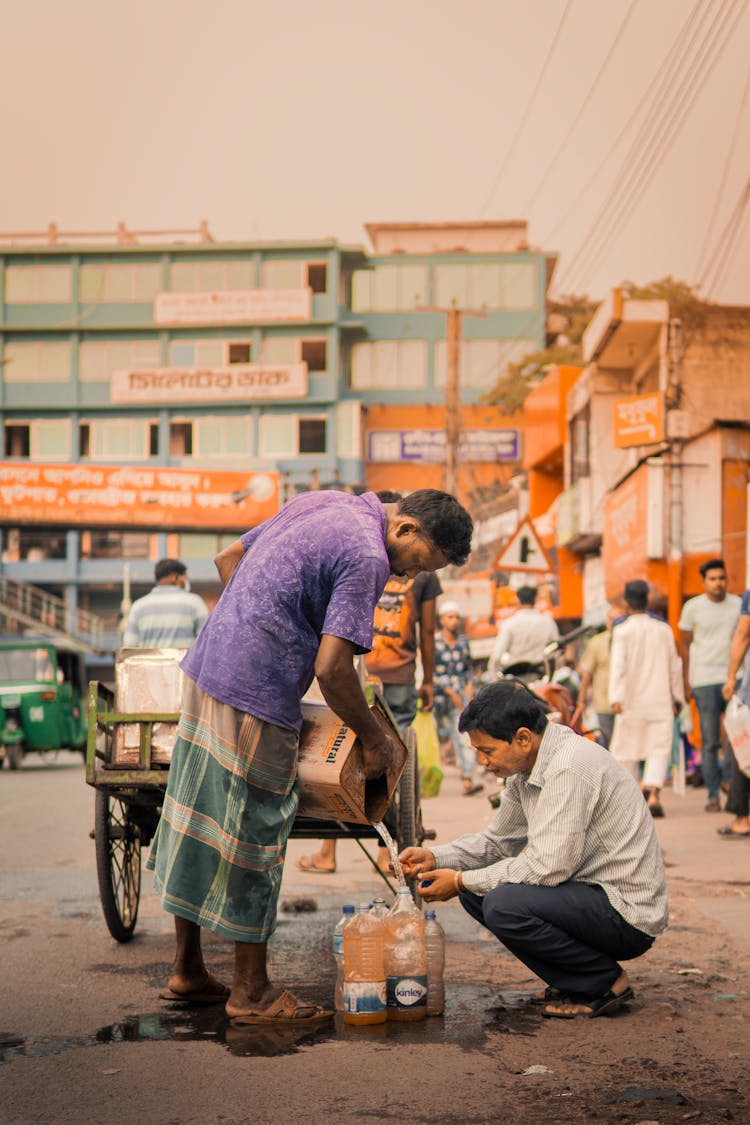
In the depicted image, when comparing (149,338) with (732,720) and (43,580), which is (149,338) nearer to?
(43,580)

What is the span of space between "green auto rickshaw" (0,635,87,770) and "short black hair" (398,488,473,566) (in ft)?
57.7

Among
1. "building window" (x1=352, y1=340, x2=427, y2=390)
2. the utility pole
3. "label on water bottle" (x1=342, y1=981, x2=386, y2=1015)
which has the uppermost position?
"building window" (x1=352, y1=340, x2=427, y2=390)

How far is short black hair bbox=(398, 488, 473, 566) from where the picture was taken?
16.3 feet

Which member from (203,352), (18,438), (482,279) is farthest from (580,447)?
(18,438)

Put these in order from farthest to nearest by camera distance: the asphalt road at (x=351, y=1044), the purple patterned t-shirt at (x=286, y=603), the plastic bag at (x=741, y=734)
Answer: the plastic bag at (x=741, y=734) → the purple patterned t-shirt at (x=286, y=603) → the asphalt road at (x=351, y=1044)

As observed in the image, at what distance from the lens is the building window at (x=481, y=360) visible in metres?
66.4

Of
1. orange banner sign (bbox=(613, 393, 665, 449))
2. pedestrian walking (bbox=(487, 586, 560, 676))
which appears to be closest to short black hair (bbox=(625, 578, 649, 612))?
pedestrian walking (bbox=(487, 586, 560, 676))

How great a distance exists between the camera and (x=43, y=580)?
215ft

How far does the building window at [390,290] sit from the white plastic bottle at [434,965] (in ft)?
206

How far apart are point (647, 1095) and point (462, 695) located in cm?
1400

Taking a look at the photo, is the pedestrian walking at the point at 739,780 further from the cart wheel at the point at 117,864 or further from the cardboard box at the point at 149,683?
the cardboard box at the point at 149,683

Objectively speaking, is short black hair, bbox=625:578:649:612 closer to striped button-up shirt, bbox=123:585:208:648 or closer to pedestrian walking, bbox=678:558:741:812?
pedestrian walking, bbox=678:558:741:812

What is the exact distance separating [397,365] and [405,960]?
63.1m

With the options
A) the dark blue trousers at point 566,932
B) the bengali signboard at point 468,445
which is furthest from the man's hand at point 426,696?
the bengali signboard at point 468,445
